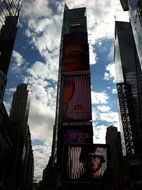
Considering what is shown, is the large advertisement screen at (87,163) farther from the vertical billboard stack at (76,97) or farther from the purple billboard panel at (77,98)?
the purple billboard panel at (77,98)

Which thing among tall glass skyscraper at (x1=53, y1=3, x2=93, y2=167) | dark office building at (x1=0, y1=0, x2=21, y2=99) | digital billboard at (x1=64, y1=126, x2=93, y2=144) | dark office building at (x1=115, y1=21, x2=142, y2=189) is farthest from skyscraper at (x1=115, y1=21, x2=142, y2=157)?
digital billboard at (x1=64, y1=126, x2=93, y2=144)

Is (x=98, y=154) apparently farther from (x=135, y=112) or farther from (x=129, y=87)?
(x=129, y=87)

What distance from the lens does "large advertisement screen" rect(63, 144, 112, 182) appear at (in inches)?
862

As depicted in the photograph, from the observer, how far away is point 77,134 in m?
40.7

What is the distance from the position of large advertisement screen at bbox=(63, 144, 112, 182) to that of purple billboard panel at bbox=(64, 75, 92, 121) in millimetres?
17487

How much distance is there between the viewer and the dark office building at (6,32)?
68325mm

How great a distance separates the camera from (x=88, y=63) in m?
47.3

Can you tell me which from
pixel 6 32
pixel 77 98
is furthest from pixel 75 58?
pixel 6 32

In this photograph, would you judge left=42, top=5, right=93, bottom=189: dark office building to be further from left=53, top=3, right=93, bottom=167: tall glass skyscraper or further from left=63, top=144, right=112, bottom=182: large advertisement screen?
left=63, top=144, right=112, bottom=182: large advertisement screen

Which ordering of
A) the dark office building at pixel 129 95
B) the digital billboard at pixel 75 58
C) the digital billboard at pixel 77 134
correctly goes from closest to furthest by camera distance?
the digital billboard at pixel 77 134 → the digital billboard at pixel 75 58 → the dark office building at pixel 129 95

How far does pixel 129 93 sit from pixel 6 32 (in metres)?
82.9

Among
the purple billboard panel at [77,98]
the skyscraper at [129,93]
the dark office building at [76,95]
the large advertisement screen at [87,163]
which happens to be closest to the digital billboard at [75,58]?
the dark office building at [76,95]

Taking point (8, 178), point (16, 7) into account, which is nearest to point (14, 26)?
point (16, 7)

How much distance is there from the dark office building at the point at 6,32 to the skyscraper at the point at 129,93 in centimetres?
6978
